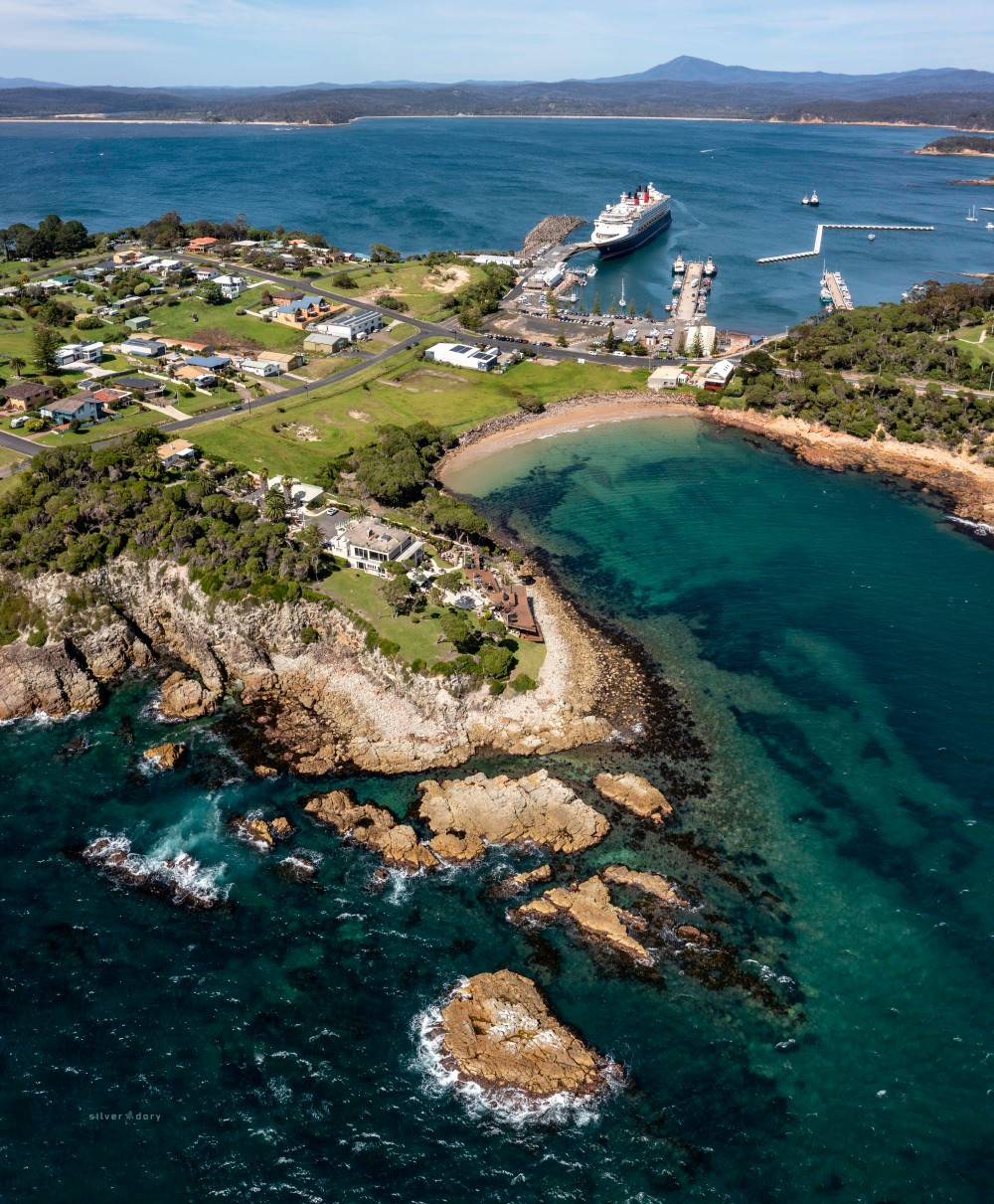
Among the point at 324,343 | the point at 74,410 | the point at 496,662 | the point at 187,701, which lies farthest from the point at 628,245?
the point at 187,701

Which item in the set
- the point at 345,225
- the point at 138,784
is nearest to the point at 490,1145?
the point at 138,784

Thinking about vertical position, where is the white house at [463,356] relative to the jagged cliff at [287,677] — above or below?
above

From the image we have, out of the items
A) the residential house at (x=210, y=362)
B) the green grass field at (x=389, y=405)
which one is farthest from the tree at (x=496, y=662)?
the residential house at (x=210, y=362)

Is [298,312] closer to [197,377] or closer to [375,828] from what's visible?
[197,377]

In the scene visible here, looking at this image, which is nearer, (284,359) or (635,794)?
(635,794)

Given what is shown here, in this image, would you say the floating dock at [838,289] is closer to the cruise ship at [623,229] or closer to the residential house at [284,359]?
the cruise ship at [623,229]

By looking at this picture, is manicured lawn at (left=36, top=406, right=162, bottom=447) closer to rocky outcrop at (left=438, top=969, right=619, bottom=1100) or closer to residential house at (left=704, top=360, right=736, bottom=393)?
rocky outcrop at (left=438, top=969, right=619, bottom=1100)

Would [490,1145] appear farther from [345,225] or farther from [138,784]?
[345,225]
